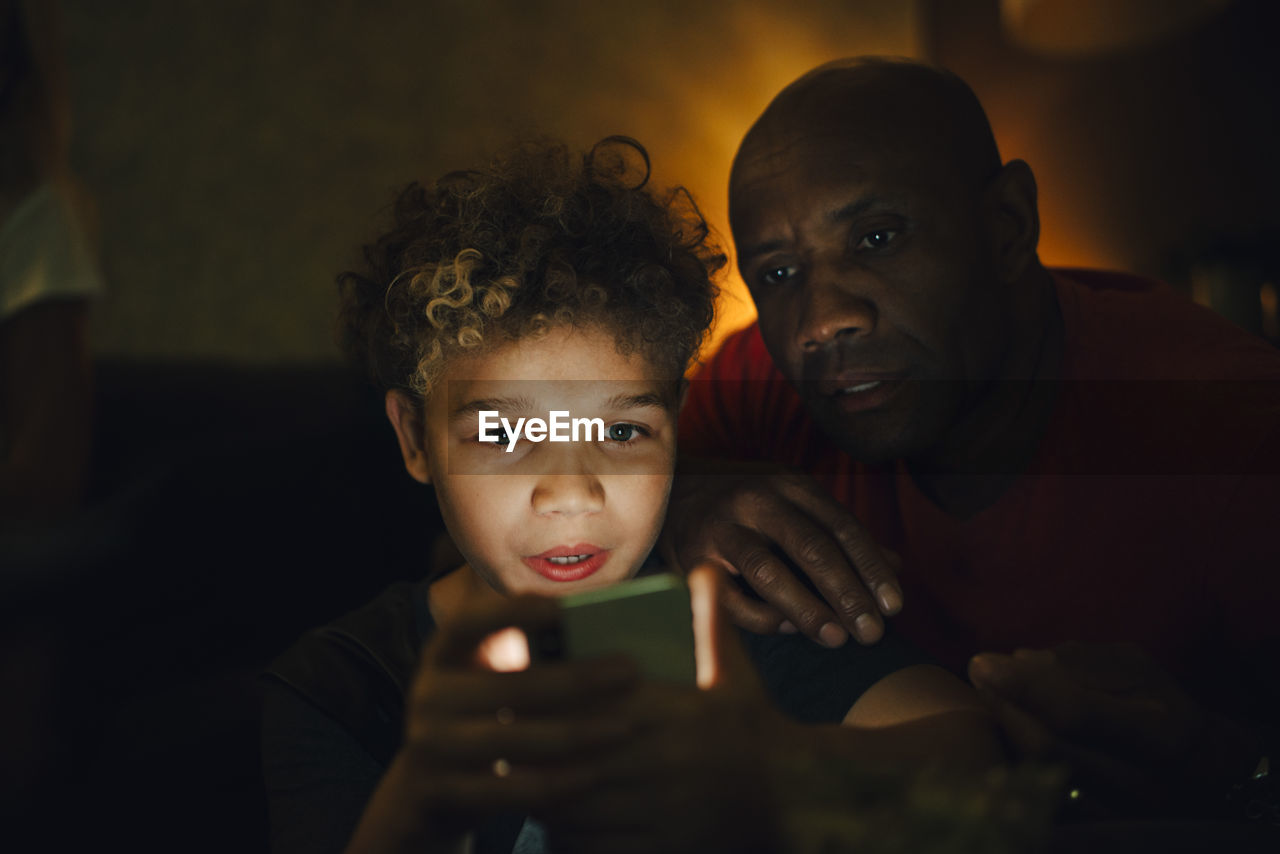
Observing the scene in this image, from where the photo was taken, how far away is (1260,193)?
5.96ft

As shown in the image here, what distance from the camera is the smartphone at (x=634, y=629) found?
0.41 metres

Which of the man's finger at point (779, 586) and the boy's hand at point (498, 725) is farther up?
the boy's hand at point (498, 725)

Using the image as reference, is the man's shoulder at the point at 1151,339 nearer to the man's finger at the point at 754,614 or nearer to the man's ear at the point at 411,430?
the man's finger at the point at 754,614

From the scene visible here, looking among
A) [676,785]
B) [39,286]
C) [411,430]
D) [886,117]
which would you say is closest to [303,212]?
[39,286]

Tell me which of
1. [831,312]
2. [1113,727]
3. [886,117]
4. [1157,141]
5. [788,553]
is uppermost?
[1157,141]

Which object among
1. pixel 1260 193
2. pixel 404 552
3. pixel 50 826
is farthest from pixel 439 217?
pixel 1260 193

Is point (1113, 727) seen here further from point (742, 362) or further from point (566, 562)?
point (742, 362)

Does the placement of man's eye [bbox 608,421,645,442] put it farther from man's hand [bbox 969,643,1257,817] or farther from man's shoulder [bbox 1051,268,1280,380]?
man's shoulder [bbox 1051,268,1280,380]

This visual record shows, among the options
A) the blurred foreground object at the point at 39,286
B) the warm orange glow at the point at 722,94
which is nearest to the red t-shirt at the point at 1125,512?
the warm orange glow at the point at 722,94

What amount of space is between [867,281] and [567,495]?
0.47 m

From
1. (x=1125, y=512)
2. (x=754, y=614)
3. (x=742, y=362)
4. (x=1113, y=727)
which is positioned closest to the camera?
(x=1113, y=727)

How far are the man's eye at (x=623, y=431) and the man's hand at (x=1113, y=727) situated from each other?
31cm

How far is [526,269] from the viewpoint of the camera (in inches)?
26.7

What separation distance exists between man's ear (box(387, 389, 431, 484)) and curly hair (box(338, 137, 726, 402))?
0.01 meters
